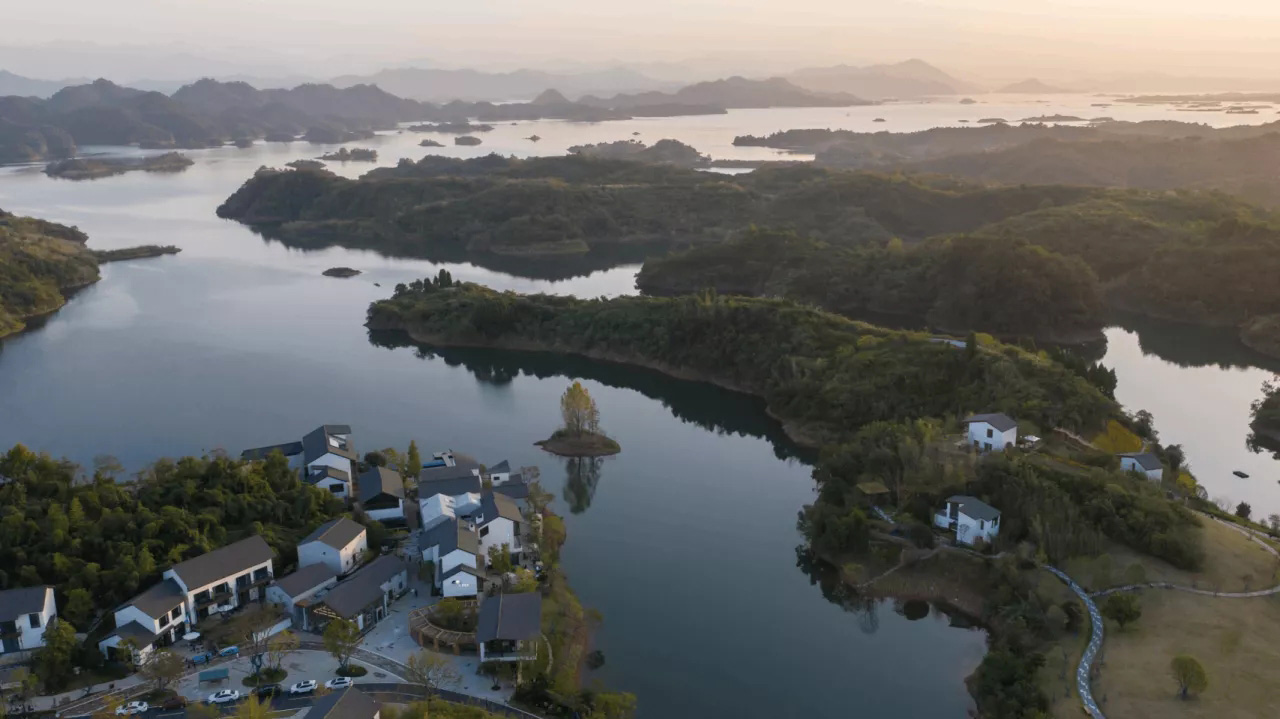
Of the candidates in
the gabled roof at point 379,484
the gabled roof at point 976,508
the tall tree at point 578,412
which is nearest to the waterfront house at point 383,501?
the gabled roof at point 379,484

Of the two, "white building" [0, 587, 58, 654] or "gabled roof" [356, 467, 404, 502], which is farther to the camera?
"gabled roof" [356, 467, 404, 502]

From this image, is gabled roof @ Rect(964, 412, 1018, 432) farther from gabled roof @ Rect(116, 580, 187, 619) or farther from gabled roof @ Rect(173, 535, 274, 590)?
gabled roof @ Rect(116, 580, 187, 619)

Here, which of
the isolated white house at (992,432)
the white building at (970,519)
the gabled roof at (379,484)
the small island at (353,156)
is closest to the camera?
the white building at (970,519)

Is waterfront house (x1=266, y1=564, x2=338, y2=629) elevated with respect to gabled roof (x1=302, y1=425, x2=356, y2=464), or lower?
lower

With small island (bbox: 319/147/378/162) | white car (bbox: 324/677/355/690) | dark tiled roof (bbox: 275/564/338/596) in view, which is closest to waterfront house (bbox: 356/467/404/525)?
dark tiled roof (bbox: 275/564/338/596)

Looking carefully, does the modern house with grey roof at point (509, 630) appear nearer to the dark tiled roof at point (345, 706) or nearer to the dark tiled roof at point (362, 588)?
the dark tiled roof at point (362, 588)

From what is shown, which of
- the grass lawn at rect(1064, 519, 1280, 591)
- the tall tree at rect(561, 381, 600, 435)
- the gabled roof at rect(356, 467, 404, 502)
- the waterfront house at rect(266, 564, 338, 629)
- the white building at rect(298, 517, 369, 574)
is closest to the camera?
the waterfront house at rect(266, 564, 338, 629)
